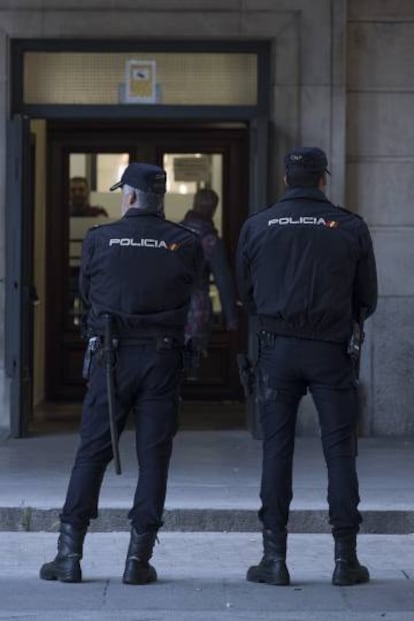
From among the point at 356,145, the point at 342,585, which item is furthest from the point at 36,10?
the point at 342,585

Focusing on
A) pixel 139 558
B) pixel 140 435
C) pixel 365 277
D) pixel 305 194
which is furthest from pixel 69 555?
pixel 305 194

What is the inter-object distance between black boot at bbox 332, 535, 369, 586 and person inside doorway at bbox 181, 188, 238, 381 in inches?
186

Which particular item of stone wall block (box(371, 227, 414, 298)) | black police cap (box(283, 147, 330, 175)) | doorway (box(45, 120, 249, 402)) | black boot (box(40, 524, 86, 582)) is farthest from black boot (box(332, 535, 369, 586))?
doorway (box(45, 120, 249, 402))

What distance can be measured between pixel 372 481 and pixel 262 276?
3183 millimetres

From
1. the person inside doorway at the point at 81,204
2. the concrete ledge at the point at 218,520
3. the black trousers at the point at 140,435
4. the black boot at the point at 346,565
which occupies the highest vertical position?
the person inside doorway at the point at 81,204

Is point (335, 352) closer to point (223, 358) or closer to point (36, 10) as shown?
point (36, 10)

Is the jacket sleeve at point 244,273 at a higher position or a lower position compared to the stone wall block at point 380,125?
lower

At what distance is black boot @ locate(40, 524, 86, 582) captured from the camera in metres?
7.37

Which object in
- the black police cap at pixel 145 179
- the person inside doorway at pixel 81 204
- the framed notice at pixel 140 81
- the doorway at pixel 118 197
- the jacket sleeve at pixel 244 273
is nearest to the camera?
the black police cap at pixel 145 179

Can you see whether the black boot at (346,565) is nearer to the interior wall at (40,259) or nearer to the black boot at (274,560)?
the black boot at (274,560)

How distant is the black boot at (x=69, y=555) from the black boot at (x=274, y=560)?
0.87 meters

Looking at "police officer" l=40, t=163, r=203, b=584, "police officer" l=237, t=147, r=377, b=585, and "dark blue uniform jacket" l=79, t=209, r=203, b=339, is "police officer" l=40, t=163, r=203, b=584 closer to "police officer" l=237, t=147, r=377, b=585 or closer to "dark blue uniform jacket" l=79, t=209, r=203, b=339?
"dark blue uniform jacket" l=79, t=209, r=203, b=339

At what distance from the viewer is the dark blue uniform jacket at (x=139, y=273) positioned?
733 cm

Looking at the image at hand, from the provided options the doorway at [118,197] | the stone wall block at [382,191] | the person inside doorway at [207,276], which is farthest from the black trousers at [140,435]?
the doorway at [118,197]
